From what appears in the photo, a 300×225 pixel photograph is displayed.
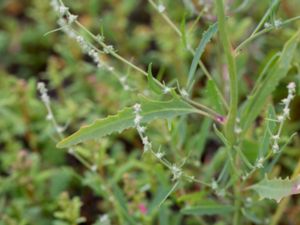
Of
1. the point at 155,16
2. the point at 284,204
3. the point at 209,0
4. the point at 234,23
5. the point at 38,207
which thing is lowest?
the point at 284,204

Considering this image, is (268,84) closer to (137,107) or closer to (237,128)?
(237,128)

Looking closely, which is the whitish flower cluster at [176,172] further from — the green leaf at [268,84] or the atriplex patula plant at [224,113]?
the green leaf at [268,84]

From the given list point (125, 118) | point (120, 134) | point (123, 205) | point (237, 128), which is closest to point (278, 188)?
point (237, 128)

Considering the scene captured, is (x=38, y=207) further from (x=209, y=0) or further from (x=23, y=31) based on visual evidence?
(x=23, y=31)

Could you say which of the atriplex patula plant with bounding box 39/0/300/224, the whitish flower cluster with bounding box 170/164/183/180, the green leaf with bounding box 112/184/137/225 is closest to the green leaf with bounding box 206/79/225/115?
the atriplex patula plant with bounding box 39/0/300/224

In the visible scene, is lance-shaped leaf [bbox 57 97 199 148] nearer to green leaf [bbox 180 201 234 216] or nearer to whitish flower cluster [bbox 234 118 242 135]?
whitish flower cluster [bbox 234 118 242 135]

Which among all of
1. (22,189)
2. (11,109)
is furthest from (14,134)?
(22,189)

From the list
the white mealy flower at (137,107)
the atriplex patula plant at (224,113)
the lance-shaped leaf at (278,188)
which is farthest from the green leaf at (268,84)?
the white mealy flower at (137,107)
